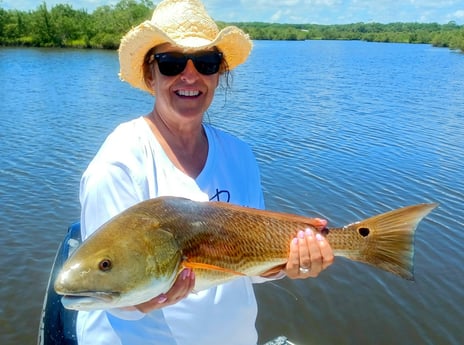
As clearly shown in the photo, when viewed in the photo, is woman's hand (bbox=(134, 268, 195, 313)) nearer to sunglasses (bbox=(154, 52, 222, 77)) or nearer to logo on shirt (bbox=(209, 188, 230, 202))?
logo on shirt (bbox=(209, 188, 230, 202))

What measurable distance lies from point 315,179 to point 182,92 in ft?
31.9

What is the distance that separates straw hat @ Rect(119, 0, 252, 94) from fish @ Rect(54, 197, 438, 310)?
94cm

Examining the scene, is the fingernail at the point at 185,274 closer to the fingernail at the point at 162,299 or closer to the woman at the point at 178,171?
the woman at the point at 178,171

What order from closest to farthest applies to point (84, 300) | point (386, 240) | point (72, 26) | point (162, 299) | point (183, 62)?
point (84, 300) → point (162, 299) → point (386, 240) → point (183, 62) → point (72, 26)

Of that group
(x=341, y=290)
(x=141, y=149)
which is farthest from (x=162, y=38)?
(x=341, y=290)

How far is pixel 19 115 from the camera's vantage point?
18516mm

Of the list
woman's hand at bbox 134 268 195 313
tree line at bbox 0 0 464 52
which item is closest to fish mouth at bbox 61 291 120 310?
woman's hand at bbox 134 268 195 313

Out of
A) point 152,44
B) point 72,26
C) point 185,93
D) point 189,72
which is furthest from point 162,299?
point 72,26

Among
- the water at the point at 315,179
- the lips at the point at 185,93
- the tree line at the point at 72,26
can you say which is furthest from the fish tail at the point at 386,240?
the tree line at the point at 72,26

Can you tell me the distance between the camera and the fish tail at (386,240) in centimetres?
240

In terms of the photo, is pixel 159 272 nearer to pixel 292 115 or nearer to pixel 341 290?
pixel 341 290

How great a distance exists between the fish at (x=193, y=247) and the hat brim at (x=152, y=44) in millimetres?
931

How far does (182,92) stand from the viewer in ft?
8.51

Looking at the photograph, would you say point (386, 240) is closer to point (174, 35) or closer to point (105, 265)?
point (105, 265)
